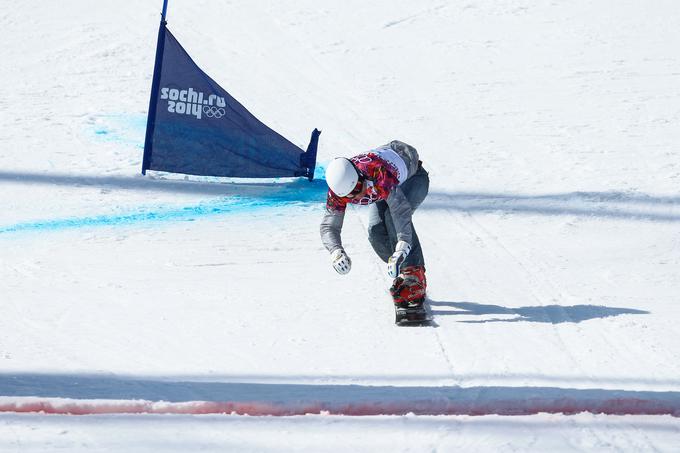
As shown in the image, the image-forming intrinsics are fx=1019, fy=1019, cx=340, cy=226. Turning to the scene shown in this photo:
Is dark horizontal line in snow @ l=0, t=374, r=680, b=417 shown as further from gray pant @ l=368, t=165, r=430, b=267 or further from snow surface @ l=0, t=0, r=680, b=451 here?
gray pant @ l=368, t=165, r=430, b=267

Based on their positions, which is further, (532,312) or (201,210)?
(201,210)

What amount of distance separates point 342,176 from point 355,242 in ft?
5.97

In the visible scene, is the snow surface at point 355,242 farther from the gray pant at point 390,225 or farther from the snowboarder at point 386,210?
the gray pant at point 390,225

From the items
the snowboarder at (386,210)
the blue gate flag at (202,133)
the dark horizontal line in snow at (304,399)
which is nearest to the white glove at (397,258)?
the snowboarder at (386,210)

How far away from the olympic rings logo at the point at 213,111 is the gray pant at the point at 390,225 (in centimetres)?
262

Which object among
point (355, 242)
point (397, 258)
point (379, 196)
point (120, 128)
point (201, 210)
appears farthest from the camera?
point (120, 128)

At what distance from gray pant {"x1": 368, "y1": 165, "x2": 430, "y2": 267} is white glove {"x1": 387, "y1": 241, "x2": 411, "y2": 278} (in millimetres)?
214

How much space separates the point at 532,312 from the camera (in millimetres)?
6152

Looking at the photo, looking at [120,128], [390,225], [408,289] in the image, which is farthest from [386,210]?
[120,128]

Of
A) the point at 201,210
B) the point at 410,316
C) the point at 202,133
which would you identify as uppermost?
the point at 202,133

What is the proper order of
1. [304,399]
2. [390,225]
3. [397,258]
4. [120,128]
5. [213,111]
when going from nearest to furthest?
[304,399], [397,258], [390,225], [213,111], [120,128]

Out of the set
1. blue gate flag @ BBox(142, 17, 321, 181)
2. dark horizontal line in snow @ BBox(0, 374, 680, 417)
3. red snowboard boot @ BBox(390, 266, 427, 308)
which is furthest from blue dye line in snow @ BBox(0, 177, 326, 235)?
dark horizontal line in snow @ BBox(0, 374, 680, 417)

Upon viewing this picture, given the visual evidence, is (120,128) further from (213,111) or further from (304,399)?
(304,399)

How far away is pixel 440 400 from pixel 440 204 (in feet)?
12.0
